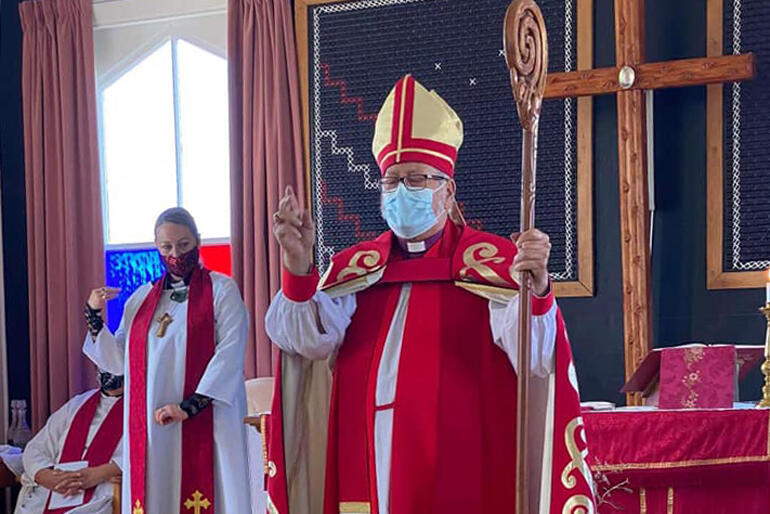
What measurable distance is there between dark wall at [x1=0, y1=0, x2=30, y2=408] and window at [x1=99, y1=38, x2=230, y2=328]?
473 mm

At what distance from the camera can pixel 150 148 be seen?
23.0ft

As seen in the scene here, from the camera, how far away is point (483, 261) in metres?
3.10

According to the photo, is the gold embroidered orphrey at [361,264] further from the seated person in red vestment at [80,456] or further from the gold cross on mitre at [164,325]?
the seated person in red vestment at [80,456]

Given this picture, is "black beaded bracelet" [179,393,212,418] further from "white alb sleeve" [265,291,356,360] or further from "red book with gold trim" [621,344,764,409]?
"red book with gold trim" [621,344,764,409]

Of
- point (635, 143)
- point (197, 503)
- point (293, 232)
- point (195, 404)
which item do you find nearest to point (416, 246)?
point (293, 232)

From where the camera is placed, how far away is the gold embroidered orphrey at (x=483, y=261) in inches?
120

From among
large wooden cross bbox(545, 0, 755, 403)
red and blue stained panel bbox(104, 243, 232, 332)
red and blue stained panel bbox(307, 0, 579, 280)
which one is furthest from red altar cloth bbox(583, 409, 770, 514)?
red and blue stained panel bbox(104, 243, 232, 332)

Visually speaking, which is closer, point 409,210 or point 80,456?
point 409,210

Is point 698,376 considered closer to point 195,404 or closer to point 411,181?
point 411,181

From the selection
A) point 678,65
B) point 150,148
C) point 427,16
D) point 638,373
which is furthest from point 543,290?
point 150,148

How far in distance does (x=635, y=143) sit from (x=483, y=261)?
236cm

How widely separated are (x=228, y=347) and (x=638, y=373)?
1.51m

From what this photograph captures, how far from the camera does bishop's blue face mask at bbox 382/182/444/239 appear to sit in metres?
3.12

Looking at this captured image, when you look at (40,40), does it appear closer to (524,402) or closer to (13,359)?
(13,359)
